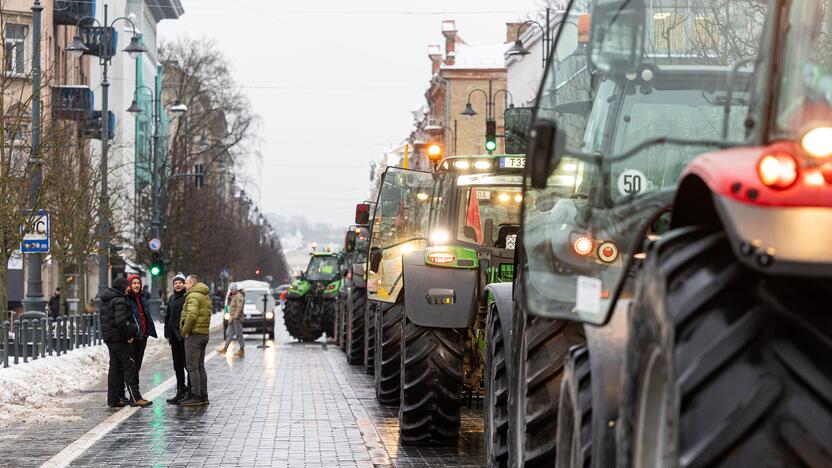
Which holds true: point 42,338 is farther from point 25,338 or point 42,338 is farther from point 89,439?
point 89,439

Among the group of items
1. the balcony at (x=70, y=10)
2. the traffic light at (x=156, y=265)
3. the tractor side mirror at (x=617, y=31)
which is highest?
the balcony at (x=70, y=10)

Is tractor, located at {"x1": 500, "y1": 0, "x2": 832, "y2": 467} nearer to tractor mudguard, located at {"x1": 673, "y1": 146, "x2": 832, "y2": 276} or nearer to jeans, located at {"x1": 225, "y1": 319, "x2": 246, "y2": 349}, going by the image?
tractor mudguard, located at {"x1": 673, "y1": 146, "x2": 832, "y2": 276}

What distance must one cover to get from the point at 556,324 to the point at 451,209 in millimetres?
6819

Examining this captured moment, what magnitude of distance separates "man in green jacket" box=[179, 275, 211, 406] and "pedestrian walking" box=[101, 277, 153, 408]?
2.24 ft

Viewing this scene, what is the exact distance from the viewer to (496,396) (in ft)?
32.2

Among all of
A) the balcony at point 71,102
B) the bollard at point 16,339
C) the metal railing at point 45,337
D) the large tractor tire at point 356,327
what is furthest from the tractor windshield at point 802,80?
the balcony at point 71,102

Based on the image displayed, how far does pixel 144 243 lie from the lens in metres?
64.1

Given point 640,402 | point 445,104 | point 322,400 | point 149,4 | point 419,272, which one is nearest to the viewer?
point 640,402

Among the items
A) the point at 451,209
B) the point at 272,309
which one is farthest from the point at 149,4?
the point at 451,209

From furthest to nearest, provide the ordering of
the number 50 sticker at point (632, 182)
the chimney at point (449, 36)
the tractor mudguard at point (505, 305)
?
the chimney at point (449, 36), the tractor mudguard at point (505, 305), the number 50 sticker at point (632, 182)

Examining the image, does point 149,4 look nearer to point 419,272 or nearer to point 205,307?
point 205,307

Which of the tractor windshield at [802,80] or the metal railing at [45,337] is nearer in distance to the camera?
the tractor windshield at [802,80]

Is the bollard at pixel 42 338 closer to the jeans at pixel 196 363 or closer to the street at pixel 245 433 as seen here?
the street at pixel 245 433

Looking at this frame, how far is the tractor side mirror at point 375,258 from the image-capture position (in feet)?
62.8
